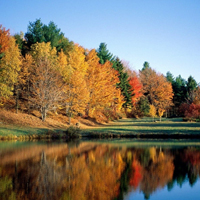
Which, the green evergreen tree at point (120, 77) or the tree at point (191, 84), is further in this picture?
the tree at point (191, 84)

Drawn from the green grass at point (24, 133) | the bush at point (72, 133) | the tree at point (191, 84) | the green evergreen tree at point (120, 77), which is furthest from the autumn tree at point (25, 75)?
the tree at point (191, 84)

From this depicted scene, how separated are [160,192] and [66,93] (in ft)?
104

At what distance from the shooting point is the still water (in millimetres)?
10055

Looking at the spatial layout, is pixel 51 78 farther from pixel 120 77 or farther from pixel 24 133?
pixel 120 77

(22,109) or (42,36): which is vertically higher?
(42,36)

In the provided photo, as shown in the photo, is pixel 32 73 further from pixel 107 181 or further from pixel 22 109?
pixel 107 181

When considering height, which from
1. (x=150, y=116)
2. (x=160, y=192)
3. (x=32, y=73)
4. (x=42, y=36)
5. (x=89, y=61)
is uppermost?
(x=42, y=36)

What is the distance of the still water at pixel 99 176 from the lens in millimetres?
10055

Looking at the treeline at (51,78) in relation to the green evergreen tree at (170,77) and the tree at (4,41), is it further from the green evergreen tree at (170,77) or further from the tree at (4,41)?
the green evergreen tree at (170,77)

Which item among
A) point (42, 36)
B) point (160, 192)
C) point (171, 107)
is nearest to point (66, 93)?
point (42, 36)

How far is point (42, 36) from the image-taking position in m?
47.1

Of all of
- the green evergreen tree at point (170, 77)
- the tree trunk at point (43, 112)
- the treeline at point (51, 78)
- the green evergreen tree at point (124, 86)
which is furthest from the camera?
the green evergreen tree at point (170, 77)

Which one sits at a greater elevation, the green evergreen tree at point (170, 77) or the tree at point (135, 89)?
the green evergreen tree at point (170, 77)

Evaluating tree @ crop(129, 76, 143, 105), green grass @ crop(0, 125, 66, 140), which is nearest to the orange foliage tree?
tree @ crop(129, 76, 143, 105)
